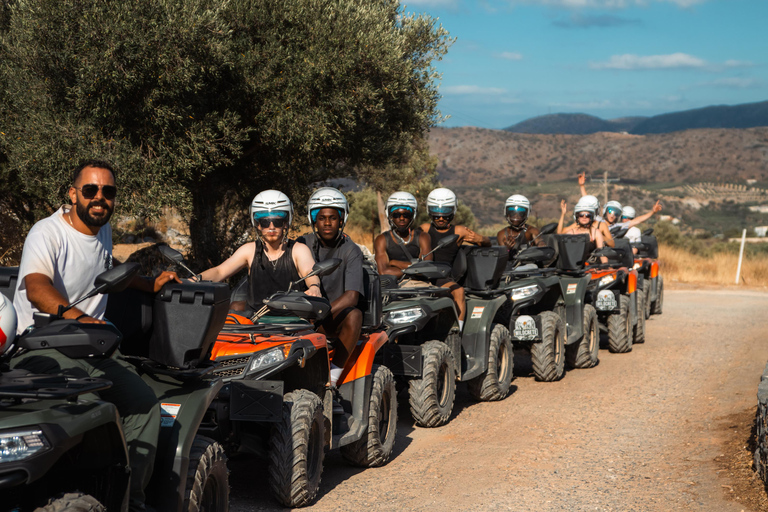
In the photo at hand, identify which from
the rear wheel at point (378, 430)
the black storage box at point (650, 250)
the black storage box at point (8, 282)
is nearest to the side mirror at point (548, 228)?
the rear wheel at point (378, 430)

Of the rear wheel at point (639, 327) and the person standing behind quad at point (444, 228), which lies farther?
the rear wheel at point (639, 327)

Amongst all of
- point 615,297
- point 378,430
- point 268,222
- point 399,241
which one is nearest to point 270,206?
point 268,222

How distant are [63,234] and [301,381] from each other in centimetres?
228

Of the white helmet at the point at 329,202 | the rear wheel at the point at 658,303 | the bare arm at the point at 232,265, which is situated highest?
the white helmet at the point at 329,202

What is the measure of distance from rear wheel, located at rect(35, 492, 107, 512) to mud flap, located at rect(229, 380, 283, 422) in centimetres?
197

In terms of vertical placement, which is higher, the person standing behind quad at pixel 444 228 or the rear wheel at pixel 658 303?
the person standing behind quad at pixel 444 228

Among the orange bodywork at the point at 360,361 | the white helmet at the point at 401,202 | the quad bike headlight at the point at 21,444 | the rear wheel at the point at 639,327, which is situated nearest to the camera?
the quad bike headlight at the point at 21,444

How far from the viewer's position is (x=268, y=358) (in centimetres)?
539

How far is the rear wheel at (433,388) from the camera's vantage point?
805cm

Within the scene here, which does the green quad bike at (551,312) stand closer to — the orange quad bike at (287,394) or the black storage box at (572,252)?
the black storage box at (572,252)

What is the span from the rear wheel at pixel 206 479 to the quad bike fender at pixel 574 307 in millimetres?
8067

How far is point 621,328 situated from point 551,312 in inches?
115

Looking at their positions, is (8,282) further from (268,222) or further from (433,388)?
(433,388)

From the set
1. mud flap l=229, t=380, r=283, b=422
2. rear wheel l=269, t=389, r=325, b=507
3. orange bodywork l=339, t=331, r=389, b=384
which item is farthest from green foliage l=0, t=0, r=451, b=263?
mud flap l=229, t=380, r=283, b=422
